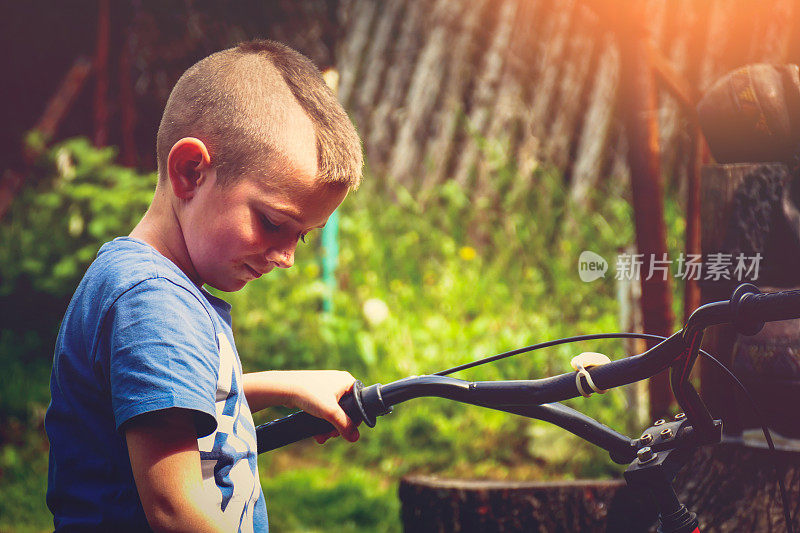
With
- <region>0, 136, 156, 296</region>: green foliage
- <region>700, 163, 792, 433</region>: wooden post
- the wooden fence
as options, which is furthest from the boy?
the wooden fence

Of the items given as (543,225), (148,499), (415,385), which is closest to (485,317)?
(543,225)

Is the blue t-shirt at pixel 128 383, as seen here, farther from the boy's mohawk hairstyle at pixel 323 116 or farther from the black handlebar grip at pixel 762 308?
the black handlebar grip at pixel 762 308

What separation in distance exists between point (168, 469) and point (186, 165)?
1.48 ft

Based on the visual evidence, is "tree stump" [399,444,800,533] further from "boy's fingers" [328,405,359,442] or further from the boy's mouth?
the boy's mouth

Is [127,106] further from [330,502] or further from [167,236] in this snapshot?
[167,236]

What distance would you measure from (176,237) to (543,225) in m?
2.79

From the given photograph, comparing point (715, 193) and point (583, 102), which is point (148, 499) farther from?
point (583, 102)

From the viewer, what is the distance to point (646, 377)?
3.25ft

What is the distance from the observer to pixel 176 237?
1178mm

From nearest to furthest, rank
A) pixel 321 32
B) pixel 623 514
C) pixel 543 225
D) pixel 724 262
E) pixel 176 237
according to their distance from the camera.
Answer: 1. pixel 176 237
2. pixel 724 262
3. pixel 623 514
4. pixel 543 225
5. pixel 321 32

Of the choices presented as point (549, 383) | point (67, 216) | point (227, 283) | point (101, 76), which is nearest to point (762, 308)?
point (549, 383)

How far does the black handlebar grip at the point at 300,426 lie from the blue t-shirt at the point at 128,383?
0.09 meters

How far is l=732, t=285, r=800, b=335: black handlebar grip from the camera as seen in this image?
2.97 ft

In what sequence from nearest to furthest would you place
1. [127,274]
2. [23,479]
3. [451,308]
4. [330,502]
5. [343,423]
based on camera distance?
[127,274] → [343,423] → [330,502] → [23,479] → [451,308]
